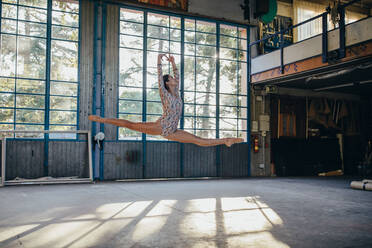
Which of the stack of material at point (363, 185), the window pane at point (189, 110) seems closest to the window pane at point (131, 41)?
the window pane at point (189, 110)

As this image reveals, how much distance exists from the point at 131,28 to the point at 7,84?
3.83m

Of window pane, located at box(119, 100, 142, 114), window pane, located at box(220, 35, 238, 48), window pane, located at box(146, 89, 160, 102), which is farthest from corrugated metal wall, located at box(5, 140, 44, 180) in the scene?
window pane, located at box(220, 35, 238, 48)

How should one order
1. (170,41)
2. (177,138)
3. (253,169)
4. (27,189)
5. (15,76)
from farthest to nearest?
1. (253,169)
2. (170,41)
3. (15,76)
4. (27,189)
5. (177,138)

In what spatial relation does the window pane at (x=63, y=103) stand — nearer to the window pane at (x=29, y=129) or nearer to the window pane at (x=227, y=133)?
the window pane at (x=29, y=129)

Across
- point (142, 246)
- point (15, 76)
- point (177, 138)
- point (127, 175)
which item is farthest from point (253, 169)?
point (142, 246)

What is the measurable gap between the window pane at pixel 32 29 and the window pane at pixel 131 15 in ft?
7.46

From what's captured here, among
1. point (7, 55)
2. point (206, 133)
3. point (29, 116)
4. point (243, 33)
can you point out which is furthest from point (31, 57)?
point (243, 33)

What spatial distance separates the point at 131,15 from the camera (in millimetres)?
10109

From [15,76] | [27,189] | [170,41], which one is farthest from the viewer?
[170,41]

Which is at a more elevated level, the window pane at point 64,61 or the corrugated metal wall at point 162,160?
the window pane at point 64,61

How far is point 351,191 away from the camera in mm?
7684

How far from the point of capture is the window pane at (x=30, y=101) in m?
8.77

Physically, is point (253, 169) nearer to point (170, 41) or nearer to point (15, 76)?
point (170, 41)

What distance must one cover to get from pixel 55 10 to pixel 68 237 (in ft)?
24.9
